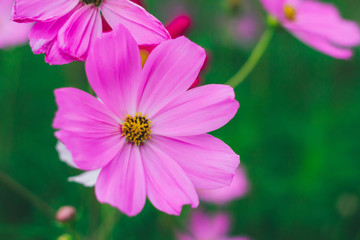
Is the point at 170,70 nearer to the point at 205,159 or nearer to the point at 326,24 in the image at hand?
the point at 205,159

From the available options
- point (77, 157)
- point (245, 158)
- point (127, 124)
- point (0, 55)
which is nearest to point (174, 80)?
point (127, 124)

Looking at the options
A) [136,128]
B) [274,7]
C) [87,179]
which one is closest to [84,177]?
[87,179]

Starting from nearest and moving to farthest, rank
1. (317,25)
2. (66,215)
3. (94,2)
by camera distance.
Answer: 1. (94,2)
2. (66,215)
3. (317,25)

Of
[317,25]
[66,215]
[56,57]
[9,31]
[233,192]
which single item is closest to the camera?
[56,57]

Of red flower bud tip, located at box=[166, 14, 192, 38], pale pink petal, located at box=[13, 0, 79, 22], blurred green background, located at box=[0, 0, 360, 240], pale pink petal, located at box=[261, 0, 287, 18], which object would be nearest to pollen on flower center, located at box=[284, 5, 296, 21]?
pale pink petal, located at box=[261, 0, 287, 18]

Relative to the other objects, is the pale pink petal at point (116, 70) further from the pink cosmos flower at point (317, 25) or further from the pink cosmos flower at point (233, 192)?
the pink cosmos flower at point (233, 192)

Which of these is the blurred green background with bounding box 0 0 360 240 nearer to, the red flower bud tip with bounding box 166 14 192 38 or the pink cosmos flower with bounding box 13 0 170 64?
the red flower bud tip with bounding box 166 14 192 38

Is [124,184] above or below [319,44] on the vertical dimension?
below

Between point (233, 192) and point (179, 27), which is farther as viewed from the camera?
point (233, 192)
